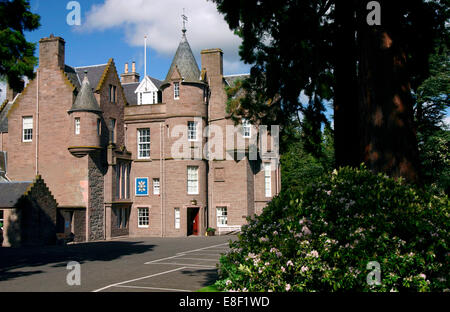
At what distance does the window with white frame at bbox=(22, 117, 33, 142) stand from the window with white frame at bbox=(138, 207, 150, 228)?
1070 centimetres

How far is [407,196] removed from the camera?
759cm

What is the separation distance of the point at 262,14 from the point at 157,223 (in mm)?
27533

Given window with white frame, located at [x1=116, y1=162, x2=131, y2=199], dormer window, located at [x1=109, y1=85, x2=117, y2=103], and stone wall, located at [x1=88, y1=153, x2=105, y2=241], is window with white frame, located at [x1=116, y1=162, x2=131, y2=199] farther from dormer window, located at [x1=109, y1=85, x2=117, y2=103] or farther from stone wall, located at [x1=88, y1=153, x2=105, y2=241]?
dormer window, located at [x1=109, y1=85, x2=117, y2=103]

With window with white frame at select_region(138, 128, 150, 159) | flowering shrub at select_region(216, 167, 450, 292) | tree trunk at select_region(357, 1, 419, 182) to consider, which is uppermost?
window with white frame at select_region(138, 128, 150, 159)

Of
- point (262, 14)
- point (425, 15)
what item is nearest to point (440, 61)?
point (425, 15)

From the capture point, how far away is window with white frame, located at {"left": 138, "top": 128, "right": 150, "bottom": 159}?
40.2m

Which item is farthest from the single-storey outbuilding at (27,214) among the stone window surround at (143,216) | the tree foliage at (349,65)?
the tree foliage at (349,65)

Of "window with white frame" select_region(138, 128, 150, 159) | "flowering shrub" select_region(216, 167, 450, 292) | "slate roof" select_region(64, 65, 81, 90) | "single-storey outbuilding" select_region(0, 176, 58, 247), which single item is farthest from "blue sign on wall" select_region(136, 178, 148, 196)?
"flowering shrub" select_region(216, 167, 450, 292)

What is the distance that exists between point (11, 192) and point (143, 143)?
43.4ft

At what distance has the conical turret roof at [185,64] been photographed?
39156 millimetres

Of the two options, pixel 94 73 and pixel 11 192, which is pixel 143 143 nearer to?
pixel 94 73

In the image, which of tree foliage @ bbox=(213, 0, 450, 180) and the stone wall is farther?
the stone wall

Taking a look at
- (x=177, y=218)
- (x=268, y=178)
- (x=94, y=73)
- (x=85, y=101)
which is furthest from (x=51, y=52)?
(x=268, y=178)

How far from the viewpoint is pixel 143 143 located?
132 ft
